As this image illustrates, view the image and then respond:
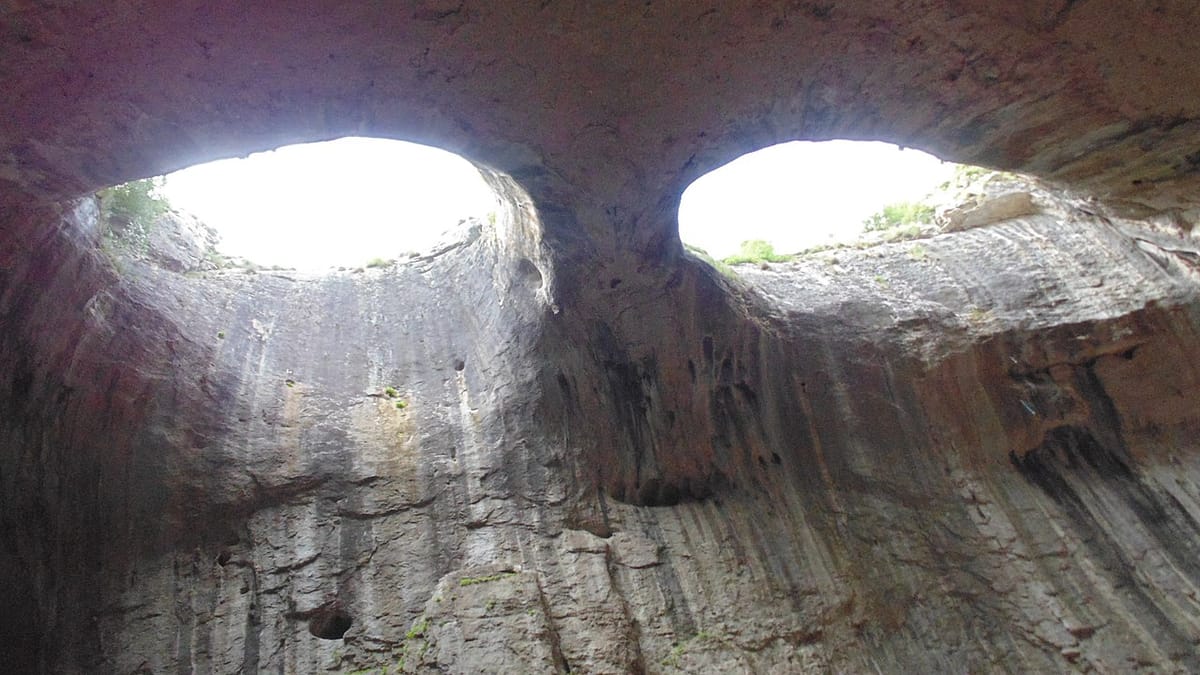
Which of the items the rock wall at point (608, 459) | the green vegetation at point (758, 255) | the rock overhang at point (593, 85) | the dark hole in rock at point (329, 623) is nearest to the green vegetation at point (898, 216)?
the rock wall at point (608, 459)

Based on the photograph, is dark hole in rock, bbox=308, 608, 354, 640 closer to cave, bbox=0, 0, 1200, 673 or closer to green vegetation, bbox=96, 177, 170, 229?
cave, bbox=0, 0, 1200, 673

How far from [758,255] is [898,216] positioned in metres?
2.45

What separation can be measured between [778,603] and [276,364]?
5.81 m

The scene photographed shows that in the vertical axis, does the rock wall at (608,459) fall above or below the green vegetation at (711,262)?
below

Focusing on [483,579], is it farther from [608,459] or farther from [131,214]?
[131,214]

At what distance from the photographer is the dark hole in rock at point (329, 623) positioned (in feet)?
23.6

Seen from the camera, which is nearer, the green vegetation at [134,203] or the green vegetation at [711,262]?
the green vegetation at [134,203]

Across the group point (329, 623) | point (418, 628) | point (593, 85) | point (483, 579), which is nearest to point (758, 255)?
point (593, 85)

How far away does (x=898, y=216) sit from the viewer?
11.5 metres

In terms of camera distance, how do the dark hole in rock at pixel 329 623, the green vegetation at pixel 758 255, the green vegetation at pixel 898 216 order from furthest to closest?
the green vegetation at pixel 898 216
the green vegetation at pixel 758 255
the dark hole in rock at pixel 329 623

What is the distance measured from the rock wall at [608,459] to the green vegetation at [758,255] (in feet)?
1.27

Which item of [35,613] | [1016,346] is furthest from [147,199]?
[1016,346]

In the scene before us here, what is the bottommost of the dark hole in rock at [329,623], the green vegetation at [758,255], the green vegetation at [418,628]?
the green vegetation at [418,628]

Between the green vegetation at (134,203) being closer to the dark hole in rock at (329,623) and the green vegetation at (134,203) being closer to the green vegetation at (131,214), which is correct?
the green vegetation at (131,214)
